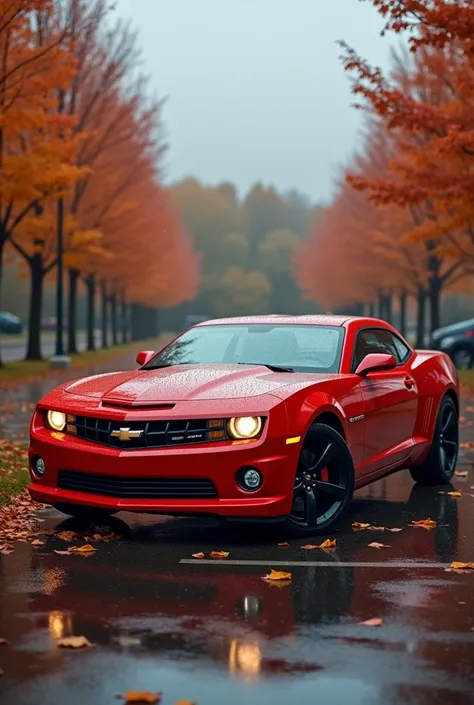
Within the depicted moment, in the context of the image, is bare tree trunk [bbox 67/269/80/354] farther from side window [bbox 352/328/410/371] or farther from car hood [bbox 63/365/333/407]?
car hood [bbox 63/365/333/407]

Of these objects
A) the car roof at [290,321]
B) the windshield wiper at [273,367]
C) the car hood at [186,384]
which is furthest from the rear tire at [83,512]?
the car roof at [290,321]

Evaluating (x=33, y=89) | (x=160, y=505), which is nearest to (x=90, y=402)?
(x=160, y=505)

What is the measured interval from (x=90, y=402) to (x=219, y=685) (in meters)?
3.75

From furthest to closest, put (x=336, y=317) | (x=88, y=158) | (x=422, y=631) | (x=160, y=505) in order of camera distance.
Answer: (x=88, y=158), (x=336, y=317), (x=160, y=505), (x=422, y=631)

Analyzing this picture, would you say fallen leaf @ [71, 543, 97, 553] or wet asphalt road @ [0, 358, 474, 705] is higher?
wet asphalt road @ [0, 358, 474, 705]

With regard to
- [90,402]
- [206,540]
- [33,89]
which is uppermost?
[33,89]

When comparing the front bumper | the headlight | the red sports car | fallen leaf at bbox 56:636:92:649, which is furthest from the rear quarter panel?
fallen leaf at bbox 56:636:92:649

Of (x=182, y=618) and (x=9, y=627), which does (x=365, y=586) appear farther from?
(x=9, y=627)

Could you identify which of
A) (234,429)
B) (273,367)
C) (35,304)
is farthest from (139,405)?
(35,304)

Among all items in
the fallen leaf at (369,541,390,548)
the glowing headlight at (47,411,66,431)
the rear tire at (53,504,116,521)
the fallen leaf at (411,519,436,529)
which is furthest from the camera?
the fallen leaf at (411,519,436,529)

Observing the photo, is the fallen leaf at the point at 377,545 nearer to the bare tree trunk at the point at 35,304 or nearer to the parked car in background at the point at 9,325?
the bare tree trunk at the point at 35,304

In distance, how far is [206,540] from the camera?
820 cm

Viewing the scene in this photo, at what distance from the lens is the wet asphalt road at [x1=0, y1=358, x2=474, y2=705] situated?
4852 millimetres

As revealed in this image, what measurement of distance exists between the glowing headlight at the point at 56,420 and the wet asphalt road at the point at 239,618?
0.73 m
